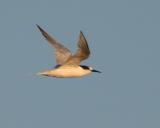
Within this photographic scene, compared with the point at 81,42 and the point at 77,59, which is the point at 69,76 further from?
the point at 81,42

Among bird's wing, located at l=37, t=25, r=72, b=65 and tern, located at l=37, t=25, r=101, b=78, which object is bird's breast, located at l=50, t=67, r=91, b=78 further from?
bird's wing, located at l=37, t=25, r=72, b=65

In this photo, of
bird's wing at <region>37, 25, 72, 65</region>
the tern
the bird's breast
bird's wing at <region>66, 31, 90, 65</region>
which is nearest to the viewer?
bird's wing at <region>66, 31, 90, 65</region>

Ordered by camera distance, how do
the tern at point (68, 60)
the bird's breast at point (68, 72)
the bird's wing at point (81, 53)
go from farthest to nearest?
the bird's breast at point (68, 72) < the tern at point (68, 60) < the bird's wing at point (81, 53)

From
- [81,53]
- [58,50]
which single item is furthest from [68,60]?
[58,50]

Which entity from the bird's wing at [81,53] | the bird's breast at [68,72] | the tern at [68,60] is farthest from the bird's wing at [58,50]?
the bird's wing at [81,53]

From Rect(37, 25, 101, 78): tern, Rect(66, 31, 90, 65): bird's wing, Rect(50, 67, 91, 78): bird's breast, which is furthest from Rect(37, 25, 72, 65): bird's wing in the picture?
Rect(66, 31, 90, 65): bird's wing

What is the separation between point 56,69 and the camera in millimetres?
25938

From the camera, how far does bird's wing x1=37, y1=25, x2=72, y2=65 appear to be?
27.4 metres

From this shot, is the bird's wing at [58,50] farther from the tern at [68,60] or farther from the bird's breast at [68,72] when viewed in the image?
the bird's breast at [68,72]

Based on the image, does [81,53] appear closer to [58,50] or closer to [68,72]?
[68,72]

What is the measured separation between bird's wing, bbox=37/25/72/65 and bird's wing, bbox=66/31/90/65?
4.85ft

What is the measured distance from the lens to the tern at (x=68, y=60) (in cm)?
2432

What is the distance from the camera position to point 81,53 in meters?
24.6

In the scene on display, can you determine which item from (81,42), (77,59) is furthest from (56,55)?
(81,42)
